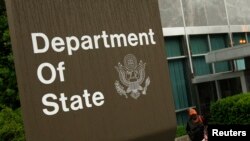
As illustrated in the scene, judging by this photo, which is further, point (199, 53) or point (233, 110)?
point (199, 53)

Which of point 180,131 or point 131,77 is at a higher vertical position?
point 131,77

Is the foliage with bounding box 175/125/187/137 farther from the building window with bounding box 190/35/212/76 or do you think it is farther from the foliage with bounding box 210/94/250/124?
the building window with bounding box 190/35/212/76

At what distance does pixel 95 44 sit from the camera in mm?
4363

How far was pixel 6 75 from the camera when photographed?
13.3 m

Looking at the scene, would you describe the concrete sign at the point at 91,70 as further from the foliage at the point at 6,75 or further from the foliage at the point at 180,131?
the foliage at the point at 180,131

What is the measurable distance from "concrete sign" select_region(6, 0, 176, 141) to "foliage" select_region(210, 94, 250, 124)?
7.45 metres

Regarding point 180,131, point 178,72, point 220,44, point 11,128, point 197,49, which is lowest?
point 180,131

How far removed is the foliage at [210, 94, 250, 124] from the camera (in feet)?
38.7

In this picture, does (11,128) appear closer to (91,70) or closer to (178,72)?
(91,70)

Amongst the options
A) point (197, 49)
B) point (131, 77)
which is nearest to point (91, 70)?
point (131, 77)

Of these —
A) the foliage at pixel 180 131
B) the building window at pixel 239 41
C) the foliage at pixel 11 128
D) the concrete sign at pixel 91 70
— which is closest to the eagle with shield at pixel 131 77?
the concrete sign at pixel 91 70

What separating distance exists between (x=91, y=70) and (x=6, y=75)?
951cm

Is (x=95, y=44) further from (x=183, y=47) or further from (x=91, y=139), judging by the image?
(x=183, y=47)

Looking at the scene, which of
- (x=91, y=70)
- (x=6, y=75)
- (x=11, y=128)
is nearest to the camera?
(x=91, y=70)
